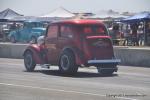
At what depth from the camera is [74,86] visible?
1442cm

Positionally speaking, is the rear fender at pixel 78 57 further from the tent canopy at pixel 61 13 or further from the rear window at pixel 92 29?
the tent canopy at pixel 61 13

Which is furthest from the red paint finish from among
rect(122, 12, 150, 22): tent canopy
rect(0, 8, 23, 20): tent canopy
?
rect(0, 8, 23, 20): tent canopy

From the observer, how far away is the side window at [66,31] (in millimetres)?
18562

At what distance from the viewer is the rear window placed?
60.5 ft

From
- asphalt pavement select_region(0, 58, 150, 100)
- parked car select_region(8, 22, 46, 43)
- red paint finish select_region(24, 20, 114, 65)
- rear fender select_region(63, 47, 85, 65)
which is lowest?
parked car select_region(8, 22, 46, 43)

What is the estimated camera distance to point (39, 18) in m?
52.4

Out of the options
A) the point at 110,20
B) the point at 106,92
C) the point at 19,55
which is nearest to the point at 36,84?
the point at 106,92

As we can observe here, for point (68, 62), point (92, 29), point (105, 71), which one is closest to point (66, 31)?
point (92, 29)

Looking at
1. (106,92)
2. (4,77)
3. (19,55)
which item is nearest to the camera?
(106,92)

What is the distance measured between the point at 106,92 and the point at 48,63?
22.9 feet

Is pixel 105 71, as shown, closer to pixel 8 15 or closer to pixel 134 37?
pixel 134 37

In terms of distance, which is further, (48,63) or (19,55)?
(19,55)

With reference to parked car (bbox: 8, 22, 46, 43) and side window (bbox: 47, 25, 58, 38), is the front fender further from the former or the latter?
parked car (bbox: 8, 22, 46, 43)

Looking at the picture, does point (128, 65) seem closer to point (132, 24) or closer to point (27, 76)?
point (27, 76)
